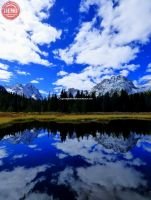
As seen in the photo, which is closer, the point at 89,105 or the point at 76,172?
the point at 76,172

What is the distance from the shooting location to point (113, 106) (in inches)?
6550

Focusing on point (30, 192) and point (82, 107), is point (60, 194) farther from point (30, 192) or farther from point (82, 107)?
point (82, 107)

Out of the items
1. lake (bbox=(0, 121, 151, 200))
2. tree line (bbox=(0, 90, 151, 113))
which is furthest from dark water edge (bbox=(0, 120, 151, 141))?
tree line (bbox=(0, 90, 151, 113))

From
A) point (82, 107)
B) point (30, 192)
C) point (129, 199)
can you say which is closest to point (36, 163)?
point (30, 192)

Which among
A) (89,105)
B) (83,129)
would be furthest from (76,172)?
(89,105)

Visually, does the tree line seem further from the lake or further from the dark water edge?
the lake

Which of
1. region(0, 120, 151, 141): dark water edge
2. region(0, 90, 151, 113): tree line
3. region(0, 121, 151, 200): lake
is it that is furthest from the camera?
region(0, 90, 151, 113): tree line

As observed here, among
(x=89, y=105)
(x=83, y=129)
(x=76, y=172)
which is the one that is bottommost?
(x=76, y=172)

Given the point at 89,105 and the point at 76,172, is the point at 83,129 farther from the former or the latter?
A: the point at 89,105

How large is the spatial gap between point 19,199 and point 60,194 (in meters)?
2.64

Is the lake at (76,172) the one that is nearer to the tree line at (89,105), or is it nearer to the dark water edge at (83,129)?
the dark water edge at (83,129)

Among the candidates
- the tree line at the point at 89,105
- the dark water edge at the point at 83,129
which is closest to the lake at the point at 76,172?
the dark water edge at the point at 83,129

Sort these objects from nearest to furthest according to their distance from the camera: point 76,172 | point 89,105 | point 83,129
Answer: point 76,172 < point 83,129 < point 89,105

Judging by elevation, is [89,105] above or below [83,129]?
above
